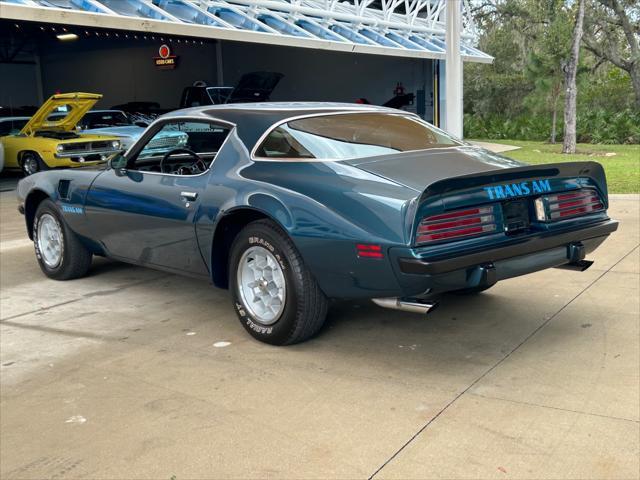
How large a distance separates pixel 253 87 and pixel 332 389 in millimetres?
17255

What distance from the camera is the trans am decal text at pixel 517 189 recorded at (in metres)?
4.11

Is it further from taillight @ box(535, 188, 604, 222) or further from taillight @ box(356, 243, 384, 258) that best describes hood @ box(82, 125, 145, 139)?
taillight @ box(356, 243, 384, 258)

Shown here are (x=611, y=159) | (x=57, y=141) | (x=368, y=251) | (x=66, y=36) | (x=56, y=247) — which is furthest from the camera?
(x=66, y=36)

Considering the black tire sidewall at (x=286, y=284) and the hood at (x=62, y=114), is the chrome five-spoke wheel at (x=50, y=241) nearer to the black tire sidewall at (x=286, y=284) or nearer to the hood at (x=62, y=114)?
the black tire sidewall at (x=286, y=284)

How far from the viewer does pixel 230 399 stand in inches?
151

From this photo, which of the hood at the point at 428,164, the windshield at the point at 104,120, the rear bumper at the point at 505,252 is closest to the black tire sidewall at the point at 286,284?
the hood at the point at 428,164

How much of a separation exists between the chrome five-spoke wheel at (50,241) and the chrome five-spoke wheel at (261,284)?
238cm

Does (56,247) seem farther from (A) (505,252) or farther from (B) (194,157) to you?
(A) (505,252)

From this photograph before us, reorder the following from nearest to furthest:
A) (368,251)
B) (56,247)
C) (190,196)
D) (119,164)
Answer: (368,251)
(190,196)
(119,164)
(56,247)

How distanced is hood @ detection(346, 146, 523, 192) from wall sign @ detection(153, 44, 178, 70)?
27.6m

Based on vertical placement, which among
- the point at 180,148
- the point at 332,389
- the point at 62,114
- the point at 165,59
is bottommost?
the point at 332,389

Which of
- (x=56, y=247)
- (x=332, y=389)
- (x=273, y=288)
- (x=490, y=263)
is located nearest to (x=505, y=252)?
(x=490, y=263)

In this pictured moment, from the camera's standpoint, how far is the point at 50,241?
654 centimetres

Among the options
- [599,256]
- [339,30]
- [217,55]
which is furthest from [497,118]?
[599,256]
